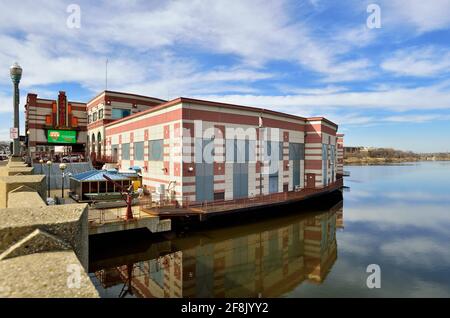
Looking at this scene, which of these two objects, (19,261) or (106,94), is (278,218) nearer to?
(19,261)

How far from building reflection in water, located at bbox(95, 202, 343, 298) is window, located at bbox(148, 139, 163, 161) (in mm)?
8719

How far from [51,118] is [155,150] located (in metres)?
27.4

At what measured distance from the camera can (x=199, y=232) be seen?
67.7 ft

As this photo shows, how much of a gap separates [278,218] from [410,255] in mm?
10951

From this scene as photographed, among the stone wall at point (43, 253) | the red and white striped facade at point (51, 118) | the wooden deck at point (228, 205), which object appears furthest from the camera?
the red and white striped facade at point (51, 118)

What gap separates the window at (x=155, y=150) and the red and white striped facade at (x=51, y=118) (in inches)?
986

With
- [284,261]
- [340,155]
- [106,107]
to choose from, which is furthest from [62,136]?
[340,155]

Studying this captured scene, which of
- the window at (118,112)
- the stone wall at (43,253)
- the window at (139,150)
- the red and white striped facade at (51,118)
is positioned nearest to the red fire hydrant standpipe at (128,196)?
the window at (139,150)

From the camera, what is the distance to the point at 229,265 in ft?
52.1

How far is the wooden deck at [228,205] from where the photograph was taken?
64.2ft

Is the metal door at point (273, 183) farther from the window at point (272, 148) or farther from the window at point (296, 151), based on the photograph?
the window at point (296, 151)

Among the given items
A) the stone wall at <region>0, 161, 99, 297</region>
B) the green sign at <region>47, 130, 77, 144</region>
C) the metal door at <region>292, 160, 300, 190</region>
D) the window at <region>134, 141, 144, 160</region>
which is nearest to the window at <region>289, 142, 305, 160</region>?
the metal door at <region>292, 160, 300, 190</region>

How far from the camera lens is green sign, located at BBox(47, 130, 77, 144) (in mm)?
43031

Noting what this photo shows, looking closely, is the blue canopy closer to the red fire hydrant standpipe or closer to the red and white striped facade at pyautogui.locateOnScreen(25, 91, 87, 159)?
the red fire hydrant standpipe
